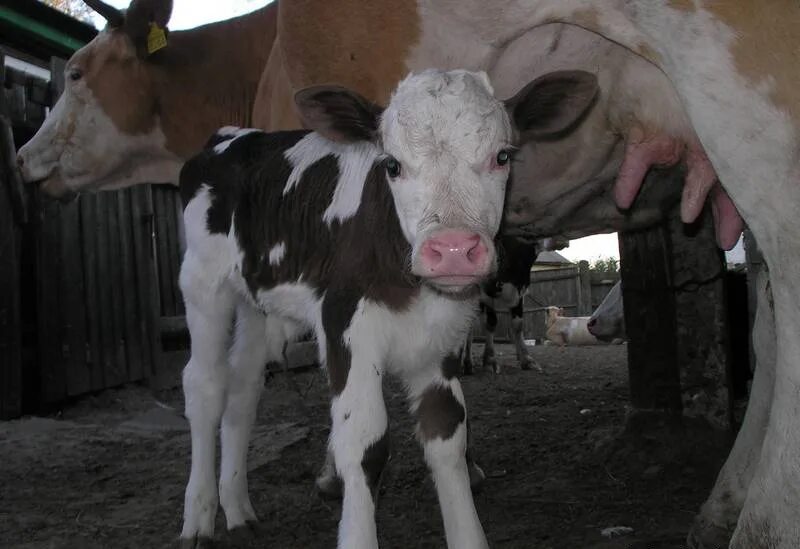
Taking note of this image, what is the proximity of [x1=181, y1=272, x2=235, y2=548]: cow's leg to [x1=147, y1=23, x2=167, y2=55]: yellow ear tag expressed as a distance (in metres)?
2.44

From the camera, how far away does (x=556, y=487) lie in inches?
147

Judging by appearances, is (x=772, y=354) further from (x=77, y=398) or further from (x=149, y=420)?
(x=77, y=398)

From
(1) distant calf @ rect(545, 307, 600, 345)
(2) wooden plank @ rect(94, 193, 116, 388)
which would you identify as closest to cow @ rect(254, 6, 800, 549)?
(2) wooden plank @ rect(94, 193, 116, 388)

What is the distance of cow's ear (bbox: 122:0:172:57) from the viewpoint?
5.42 m

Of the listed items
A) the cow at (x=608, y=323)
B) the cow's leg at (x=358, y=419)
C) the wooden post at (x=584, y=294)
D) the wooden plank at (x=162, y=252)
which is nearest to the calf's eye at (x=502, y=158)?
the cow's leg at (x=358, y=419)

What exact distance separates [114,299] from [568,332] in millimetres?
11442

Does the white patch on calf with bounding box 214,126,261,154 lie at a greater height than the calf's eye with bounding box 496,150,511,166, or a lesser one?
greater

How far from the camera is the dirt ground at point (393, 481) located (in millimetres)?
3174

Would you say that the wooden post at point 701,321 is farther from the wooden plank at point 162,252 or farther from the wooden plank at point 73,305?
the wooden plank at point 162,252

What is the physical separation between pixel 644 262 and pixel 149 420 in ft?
12.8

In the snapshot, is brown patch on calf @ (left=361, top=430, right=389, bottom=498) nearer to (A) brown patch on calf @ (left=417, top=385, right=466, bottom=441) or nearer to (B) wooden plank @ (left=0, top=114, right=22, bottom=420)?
(A) brown patch on calf @ (left=417, top=385, right=466, bottom=441)

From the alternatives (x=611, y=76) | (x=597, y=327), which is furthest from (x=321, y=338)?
(x=597, y=327)

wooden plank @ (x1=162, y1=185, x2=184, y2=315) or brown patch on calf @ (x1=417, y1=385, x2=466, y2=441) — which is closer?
brown patch on calf @ (x1=417, y1=385, x2=466, y2=441)

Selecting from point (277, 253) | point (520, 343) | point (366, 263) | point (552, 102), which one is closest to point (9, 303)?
point (277, 253)
